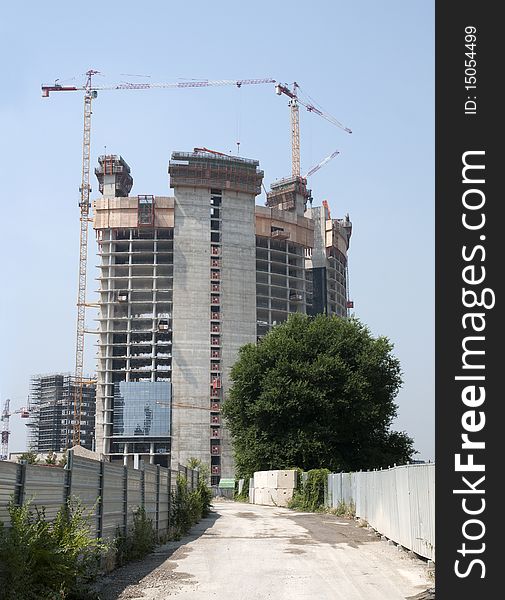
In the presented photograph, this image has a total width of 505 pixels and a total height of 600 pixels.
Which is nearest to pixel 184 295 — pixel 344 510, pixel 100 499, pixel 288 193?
pixel 288 193

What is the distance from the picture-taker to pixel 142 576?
17.0 m

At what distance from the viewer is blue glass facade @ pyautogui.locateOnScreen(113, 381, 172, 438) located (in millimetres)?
142375

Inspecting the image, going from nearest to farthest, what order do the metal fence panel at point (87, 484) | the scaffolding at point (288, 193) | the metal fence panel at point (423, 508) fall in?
the metal fence panel at point (87, 484) → the metal fence panel at point (423, 508) → the scaffolding at point (288, 193)

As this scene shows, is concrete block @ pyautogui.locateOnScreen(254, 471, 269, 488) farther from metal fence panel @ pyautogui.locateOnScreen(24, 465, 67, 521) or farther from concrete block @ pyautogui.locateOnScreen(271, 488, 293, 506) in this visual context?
metal fence panel @ pyautogui.locateOnScreen(24, 465, 67, 521)

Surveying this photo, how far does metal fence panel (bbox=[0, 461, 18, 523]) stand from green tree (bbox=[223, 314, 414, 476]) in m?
50.2

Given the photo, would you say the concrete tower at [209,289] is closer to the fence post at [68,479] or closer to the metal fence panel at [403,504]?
the metal fence panel at [403,504]

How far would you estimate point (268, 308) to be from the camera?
504ft

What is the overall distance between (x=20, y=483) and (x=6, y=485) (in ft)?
1.80

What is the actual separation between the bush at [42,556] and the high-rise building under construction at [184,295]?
12819cm

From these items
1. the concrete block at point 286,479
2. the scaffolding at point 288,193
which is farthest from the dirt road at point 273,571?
the scaffolding at point 288,193

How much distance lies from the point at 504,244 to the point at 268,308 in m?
145

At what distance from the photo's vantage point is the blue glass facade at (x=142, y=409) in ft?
467

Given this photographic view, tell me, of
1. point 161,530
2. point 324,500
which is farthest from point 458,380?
point 324,500

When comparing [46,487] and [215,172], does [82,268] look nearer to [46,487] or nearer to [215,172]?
[215,172]
